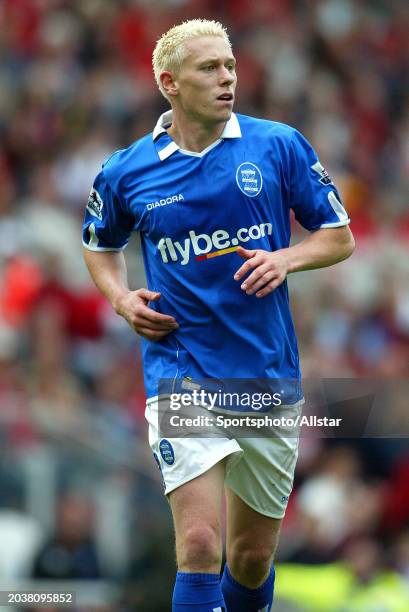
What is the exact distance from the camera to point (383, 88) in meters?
16.3

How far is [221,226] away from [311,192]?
0.44 m

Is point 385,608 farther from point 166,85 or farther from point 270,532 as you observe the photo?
point 166,85

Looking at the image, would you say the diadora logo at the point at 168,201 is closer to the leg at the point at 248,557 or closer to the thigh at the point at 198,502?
the thigh at the point at 198,502

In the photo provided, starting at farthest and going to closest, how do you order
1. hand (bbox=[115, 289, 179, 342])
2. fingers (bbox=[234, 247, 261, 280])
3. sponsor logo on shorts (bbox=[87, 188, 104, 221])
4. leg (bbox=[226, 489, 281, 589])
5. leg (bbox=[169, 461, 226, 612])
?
sponsor logo on shorts (bbox=[87, 188, 104, 221]) < leg (bbox=[226, 489, 281, 589]) < hand (bbox=[115, 289, 179, 342]) < fingers (bbox=[234, 247, 261, 280]) < leg (bbox=[169, 461, 226, 612])

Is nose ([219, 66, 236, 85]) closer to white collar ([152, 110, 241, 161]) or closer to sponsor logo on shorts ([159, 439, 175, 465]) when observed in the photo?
white collar ([152, 110, 241, 161])

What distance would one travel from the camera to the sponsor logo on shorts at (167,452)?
5.86 m

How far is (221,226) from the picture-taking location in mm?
5980

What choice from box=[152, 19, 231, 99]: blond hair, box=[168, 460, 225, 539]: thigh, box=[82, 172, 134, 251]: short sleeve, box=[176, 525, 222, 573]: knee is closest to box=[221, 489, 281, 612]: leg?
box=[168, 460, 225, 539]: thigh

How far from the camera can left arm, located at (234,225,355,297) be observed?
576 cm

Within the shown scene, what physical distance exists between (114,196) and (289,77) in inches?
390

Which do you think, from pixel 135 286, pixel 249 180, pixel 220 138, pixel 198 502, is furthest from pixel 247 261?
pixel 135 286

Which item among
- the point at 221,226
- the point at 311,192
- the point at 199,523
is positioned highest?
the point at 311,192

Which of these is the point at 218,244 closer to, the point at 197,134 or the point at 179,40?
the point at 197,134

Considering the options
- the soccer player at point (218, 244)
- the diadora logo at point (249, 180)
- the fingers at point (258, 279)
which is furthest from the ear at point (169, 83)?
the fingers at point (258, 279)
